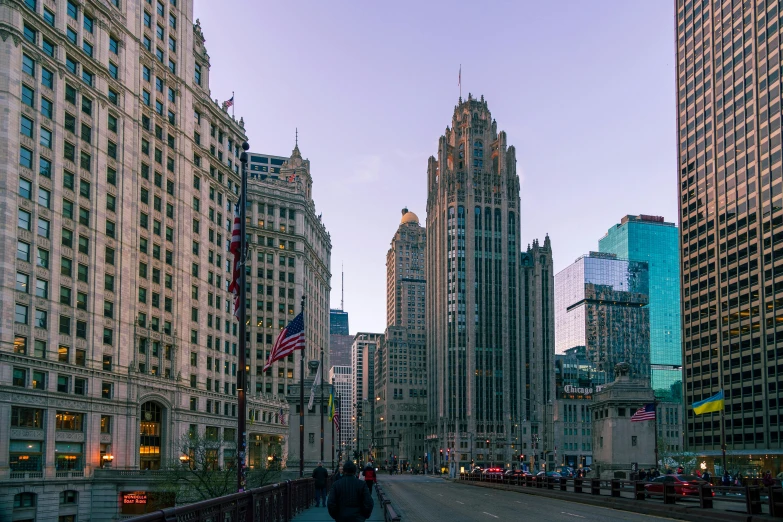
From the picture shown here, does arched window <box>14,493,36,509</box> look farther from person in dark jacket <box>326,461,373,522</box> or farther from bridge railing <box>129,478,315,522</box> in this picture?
person in dark jacket <box>326,461,373,522</box>

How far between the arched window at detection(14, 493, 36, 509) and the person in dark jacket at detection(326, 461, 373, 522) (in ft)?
176

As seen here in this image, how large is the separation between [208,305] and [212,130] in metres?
22.3

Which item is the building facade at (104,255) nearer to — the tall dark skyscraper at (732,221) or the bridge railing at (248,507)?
the bridge railing at (248,507)

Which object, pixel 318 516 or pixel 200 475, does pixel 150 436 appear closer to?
pixel 200 475

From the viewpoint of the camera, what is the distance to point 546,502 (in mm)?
42125

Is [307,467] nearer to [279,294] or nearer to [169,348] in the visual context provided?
[169,348]

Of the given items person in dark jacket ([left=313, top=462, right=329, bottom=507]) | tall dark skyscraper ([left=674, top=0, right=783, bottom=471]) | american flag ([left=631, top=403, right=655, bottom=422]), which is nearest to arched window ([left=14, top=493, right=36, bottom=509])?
person in dark jacket ([left=313, top=462, right=329, bottom=507])

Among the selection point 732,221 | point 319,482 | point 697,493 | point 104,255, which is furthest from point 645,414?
point 732,221

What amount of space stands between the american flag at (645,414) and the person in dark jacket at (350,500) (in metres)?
48.0

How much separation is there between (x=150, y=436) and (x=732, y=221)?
11229cm

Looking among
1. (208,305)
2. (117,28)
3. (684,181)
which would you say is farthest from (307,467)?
(684,181)

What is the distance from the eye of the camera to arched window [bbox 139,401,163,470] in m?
79.9

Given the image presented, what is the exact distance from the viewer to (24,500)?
60719 millimetres

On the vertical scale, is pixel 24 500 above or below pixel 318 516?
below
